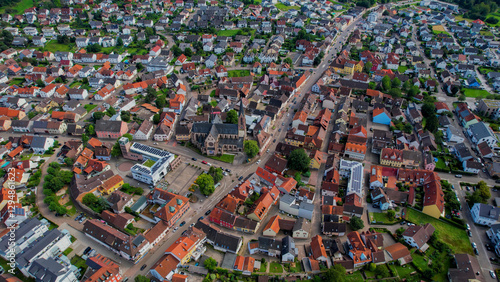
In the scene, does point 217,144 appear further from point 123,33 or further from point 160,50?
point 123,33

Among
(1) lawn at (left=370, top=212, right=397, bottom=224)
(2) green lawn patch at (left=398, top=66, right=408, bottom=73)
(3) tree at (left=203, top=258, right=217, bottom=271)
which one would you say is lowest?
(1) lawn at (left=370, top=212, right=397, bottom=224)

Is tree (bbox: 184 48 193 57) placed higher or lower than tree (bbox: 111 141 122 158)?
higher

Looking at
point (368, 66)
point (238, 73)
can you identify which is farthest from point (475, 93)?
point (238, 73)

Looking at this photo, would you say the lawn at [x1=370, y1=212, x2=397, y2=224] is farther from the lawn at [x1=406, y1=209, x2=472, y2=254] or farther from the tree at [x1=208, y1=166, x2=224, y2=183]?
the tree at [x1=208, y1=166, x2=224, y2=183]

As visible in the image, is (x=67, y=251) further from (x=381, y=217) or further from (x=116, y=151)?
(x=381, y=217)

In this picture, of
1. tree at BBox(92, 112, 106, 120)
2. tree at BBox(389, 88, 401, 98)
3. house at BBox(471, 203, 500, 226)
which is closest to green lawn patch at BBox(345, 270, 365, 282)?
house at BBox(471, 203, 500, 226)

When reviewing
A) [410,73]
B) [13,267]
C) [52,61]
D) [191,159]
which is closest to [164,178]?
[191,159]
